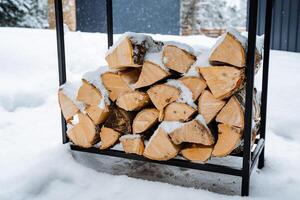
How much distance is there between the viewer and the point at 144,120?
6.11 ft

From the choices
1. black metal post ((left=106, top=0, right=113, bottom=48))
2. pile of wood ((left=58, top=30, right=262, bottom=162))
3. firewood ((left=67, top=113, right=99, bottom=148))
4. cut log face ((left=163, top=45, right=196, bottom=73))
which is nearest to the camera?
pile of wood ((left=58, top=30, right=262, bottom=162))

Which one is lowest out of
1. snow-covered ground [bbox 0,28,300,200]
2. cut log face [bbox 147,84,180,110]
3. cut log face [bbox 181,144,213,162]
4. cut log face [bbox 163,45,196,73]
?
snow-covered ground [bbox 0,28,300,200]

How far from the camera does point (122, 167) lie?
2.10 m

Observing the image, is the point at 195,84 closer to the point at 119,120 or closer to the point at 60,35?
the point at 119,120

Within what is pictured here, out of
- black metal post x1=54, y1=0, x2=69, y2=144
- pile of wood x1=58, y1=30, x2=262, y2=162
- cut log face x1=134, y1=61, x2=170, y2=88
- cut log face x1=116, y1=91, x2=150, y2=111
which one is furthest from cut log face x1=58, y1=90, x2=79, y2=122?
cut log face x1=134, y1=61, x2=170, y2=88

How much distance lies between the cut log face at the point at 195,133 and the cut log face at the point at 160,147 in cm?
6

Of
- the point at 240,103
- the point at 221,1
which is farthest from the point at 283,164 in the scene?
the point at 221,1

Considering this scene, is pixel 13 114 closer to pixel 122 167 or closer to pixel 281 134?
pixel 122 167

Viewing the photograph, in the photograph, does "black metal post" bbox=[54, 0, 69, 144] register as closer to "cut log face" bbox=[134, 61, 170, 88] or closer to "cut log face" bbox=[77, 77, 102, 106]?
"cut log face" bbox=[77, 77, 102, 106]

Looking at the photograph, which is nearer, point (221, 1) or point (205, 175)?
point (205, 175)

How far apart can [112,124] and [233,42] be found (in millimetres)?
701

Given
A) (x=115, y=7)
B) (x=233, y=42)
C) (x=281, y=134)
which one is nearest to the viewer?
(x=233, y=42)

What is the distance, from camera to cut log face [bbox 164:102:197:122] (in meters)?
1.73

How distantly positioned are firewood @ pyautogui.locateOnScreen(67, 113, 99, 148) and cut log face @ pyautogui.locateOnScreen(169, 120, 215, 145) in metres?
0.46
